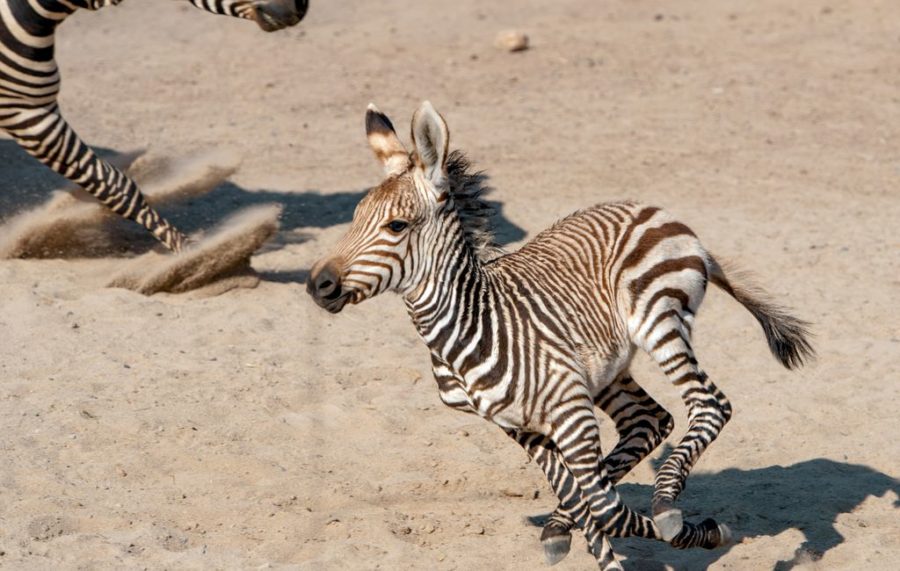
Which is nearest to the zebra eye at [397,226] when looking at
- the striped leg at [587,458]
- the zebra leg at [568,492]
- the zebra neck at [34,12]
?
the striped leg at [587,458]

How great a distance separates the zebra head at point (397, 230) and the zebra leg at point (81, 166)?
4.60 meters

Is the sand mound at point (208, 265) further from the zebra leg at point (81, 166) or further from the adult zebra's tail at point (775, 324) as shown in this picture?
the adult zebra's tail at point (775, 324)

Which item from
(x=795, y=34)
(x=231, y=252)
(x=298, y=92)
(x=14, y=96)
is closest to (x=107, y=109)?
(x=298, y=92)

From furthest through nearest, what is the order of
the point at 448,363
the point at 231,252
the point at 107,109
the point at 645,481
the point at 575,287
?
the point at 107,109, the point at 231,252, the point at 645,481, the point at 575,287, the point at 448,363

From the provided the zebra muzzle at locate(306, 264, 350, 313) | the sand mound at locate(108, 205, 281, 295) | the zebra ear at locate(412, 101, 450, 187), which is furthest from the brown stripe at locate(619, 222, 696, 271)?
the sand mound at locate(108, 205, 281, 295)

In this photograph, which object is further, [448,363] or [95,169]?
[95,169]

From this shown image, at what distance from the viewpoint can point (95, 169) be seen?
31.1 ft

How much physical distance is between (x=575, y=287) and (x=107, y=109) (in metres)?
8.99

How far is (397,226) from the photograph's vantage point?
5074 millimetres

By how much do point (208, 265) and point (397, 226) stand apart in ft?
14.3

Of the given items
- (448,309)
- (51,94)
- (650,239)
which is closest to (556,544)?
(448,309)

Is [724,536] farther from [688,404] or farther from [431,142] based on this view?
[431,142]

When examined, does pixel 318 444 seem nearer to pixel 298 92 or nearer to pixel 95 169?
pixel 95 169

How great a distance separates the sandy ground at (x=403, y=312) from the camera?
20.6ft
